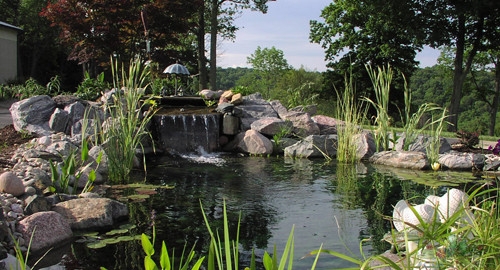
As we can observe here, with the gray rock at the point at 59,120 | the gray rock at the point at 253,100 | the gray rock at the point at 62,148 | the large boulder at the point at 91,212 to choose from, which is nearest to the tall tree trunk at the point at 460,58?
the gray rock at the point at 253,100

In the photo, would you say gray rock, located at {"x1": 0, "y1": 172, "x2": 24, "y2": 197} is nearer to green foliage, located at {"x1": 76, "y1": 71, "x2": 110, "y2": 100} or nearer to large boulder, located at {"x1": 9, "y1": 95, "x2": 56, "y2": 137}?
large boulder, located at {"x1": 9, "y1": 95, "x2": 56, "y2": 137}

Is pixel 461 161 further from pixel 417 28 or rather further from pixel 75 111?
pixel 417 28

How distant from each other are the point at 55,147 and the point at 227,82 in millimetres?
44179

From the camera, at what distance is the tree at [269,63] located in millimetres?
42719

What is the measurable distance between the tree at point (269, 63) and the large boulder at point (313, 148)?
34149mm

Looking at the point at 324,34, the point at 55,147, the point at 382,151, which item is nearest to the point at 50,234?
the point at 55,147

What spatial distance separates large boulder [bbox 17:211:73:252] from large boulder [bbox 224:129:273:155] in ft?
17.3

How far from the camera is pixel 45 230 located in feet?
11.0

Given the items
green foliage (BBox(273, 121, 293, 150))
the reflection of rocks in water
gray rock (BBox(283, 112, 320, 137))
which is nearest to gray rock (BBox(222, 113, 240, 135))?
green foliage (BBox(273, 121, 293, 150))

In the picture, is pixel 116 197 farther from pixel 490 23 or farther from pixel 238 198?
pixel 490 23

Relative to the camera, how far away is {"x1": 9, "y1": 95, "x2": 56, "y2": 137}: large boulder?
7526mm

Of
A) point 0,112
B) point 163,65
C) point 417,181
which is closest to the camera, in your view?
point 417,181

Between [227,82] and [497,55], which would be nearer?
[497,55]

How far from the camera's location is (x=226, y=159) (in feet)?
26.3
